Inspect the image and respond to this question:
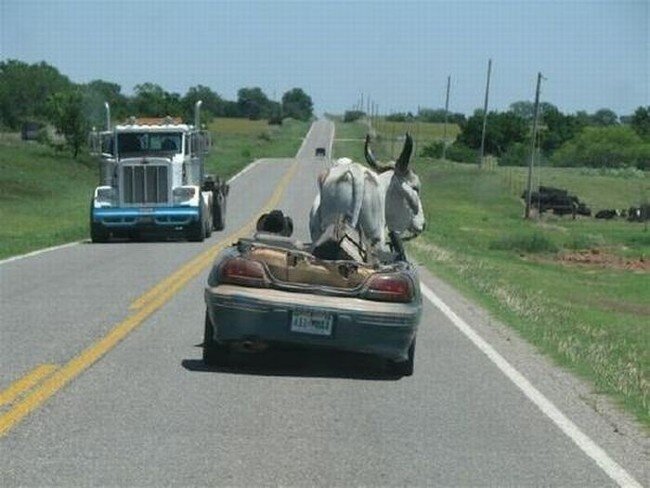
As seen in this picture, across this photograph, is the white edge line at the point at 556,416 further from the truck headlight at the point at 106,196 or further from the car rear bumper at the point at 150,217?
the truck headlight at the point at 106,196

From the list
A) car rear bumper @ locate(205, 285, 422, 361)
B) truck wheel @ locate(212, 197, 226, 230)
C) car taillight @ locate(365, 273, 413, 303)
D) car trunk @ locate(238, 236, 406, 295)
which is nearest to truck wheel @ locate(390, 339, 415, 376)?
car rear bumper @ locate(205, 285, 422, 361)

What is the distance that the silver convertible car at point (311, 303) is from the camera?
1100 cm

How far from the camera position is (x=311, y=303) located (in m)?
11.0

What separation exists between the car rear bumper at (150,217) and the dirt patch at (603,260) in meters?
15.6

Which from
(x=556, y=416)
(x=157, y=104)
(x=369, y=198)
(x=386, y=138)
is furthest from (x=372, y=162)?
(x=386, y=138)

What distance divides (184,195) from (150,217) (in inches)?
42.7

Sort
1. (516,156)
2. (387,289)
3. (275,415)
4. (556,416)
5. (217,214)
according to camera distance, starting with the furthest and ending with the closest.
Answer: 1. (516,156)
2. (217,214)
3. (387,289)
4. (556,416)
5. (275,415)

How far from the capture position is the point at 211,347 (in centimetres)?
1162

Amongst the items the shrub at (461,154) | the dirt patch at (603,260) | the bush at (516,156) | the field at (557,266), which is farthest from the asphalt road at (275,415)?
the shrub at (461,154)

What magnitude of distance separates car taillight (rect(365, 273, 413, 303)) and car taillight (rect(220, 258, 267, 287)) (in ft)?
3.06

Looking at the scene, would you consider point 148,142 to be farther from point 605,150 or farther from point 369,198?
point 605,150

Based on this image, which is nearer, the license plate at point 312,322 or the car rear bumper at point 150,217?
the license plate at point 312,322

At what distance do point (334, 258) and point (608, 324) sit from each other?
1317 cm

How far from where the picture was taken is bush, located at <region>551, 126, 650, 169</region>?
441 feet
